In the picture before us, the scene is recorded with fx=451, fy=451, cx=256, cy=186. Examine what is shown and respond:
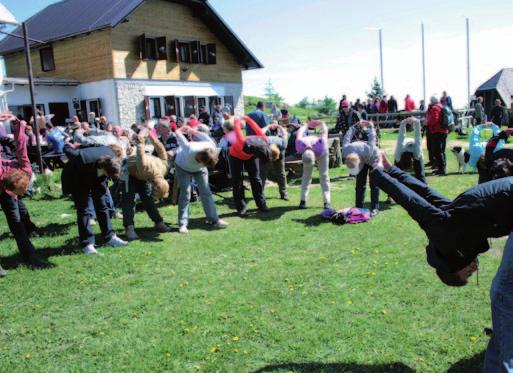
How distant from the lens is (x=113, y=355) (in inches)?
150

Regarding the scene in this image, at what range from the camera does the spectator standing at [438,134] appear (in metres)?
11.9

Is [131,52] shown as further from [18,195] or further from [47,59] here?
Result: [18,195]

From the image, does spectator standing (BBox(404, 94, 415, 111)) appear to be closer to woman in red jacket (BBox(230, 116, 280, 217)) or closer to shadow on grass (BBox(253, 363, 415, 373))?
woman in red jacket (BBox(230, 116, 280, 217))

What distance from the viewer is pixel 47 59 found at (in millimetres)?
24750

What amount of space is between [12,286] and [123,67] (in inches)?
749

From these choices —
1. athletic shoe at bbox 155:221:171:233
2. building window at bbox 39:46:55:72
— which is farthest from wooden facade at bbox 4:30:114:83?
athletic shoe at bbox 155:221:171:233

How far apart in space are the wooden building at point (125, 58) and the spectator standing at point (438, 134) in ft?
50.6

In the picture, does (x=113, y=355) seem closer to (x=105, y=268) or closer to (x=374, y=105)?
(x=105, y=268)

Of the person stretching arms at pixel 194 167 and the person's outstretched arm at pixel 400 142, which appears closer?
the person stretching arms at pixel 194 167

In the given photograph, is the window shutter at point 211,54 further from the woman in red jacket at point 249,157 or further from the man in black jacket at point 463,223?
the man in black jacket at point 463,223

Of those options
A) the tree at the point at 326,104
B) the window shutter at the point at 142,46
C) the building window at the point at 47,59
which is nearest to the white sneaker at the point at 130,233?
the window shutter at the point at 142,46

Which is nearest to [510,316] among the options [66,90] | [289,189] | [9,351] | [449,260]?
[449,260]

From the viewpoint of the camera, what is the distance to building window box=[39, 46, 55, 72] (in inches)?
965

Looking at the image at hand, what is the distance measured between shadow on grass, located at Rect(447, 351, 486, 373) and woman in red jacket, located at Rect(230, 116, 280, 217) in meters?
5.03
